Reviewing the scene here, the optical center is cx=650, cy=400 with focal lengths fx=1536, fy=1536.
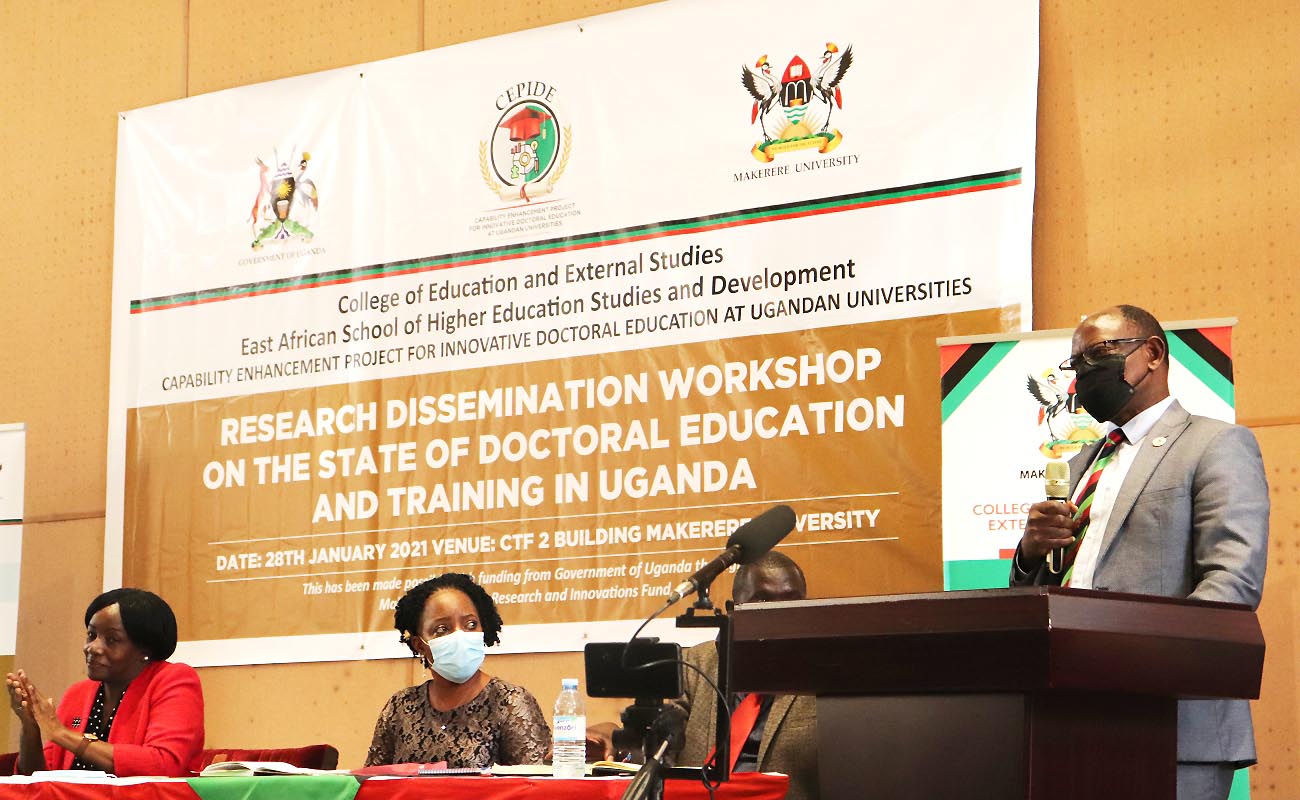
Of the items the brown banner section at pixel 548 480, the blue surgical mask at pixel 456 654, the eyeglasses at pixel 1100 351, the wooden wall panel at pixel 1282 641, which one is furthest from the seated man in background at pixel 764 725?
the wooden wall panel at pixel 1282 641

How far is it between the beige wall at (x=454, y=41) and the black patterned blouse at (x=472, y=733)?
Answer: 0.89 m

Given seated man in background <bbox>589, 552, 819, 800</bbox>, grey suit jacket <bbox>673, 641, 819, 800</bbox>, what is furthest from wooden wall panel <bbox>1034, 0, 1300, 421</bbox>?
grey suit jacket <bbox>673, 641, 819, 800</bbox>

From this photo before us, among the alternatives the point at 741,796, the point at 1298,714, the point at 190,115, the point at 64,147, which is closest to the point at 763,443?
the point at 1298,714

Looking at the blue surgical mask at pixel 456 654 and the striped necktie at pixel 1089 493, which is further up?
the striped necktie at pixel 1089 493

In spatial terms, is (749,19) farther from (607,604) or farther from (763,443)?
(607,604)

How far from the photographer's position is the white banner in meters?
4.27

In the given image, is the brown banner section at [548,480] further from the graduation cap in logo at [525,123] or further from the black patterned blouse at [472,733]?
the black patterned blouse at [472,733]

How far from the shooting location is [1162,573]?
7.77 feet

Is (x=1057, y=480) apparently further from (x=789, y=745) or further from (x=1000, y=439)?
(x=1000, y=439)

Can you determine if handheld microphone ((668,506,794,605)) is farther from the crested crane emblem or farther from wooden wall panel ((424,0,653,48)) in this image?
wooden wall panel ((424,0,653,48))

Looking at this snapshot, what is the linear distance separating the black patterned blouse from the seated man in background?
41 cm

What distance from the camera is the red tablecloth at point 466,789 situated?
2432 mm

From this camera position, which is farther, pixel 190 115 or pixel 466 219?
pixel 190 115

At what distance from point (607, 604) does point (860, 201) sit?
1.41 metres
